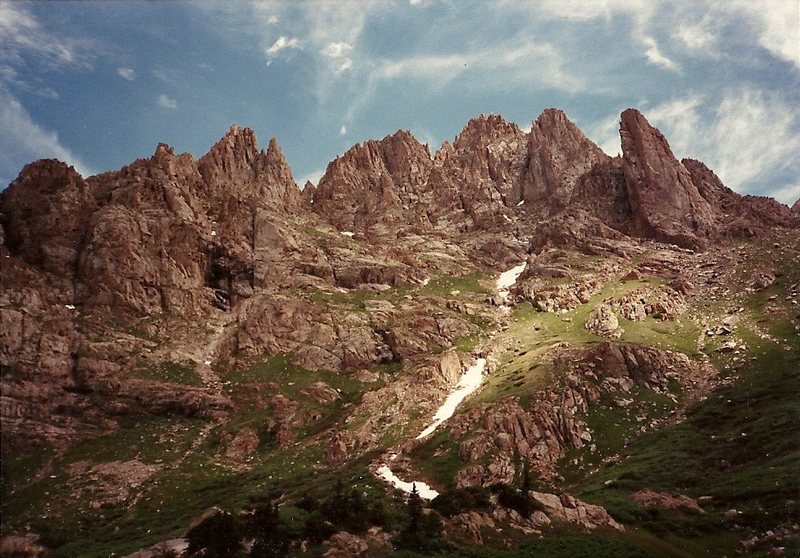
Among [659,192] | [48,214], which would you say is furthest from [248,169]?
[659,192]

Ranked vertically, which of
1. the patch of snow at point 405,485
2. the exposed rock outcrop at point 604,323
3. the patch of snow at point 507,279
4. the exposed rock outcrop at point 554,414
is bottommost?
the patch of snow at point 405,485

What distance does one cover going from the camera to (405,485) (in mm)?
64875

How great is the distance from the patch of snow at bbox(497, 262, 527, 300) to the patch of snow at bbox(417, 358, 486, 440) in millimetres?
43555

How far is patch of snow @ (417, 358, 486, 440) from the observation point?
82.9 m

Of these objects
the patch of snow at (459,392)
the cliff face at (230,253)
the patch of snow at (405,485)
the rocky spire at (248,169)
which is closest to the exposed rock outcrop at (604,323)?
the patch of snow at (459,392)

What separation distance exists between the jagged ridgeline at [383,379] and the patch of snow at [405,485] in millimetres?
376

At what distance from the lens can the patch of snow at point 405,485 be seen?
61688mm

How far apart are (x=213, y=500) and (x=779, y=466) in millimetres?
61407

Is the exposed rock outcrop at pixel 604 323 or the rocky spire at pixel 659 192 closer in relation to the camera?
the exposed rock outcrop at pixel 604 323

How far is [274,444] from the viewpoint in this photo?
272 ft

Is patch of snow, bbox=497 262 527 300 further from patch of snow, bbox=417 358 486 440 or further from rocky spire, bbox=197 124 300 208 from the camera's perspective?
rocky spire, bbox=197 124 300 208

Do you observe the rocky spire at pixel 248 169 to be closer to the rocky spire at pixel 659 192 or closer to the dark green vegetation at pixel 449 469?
the dark green vegetation at pixel 449 469

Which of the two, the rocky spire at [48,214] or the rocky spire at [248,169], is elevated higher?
the rocky spire at [248,169]

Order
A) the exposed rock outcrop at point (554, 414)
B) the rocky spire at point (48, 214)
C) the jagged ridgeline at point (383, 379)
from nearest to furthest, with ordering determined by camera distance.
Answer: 1. the jagged ridgeline at point (383, 379)
2. the exposed rock outcrop at point (554, 414)
3. the rocky spire at point (48, 214)
